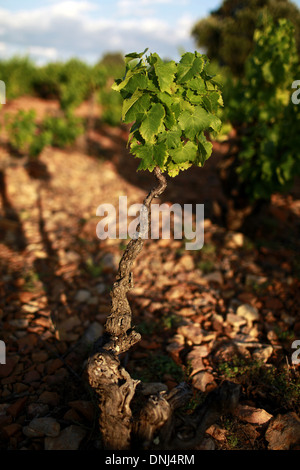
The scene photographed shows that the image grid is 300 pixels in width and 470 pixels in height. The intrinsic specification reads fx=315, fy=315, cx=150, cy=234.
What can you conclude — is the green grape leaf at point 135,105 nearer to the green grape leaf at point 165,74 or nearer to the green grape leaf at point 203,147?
the green grape leaf at point 165,74

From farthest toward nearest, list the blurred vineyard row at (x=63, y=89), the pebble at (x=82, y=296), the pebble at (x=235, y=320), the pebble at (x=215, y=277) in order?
the blurred vineyard row at (x=63, y=89) < the pebble at (x=215, y=277) < the pebble at (x=82, y=296) < the pebble at (x=235, y=320)

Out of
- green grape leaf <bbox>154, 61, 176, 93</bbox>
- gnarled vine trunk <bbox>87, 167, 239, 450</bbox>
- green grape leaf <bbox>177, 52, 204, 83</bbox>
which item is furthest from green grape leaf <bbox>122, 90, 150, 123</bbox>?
gnarled vine trunk <bbox>87, 167, 239, 450</bbox>

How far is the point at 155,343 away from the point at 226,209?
307 centimetres

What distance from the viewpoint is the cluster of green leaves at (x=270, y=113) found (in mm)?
4348

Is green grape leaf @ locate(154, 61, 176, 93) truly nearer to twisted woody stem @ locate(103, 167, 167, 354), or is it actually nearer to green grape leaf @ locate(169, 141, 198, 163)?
green grape leaf @ locate(169, 141, 198, 163)

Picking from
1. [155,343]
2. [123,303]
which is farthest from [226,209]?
[123,303]

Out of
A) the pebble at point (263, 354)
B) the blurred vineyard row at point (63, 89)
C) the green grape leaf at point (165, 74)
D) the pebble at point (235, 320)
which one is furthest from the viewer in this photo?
the blurred vineyard row at point (63, 89)

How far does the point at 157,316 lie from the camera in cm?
370

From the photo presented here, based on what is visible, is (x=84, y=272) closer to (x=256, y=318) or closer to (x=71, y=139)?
(x=256, y=318)

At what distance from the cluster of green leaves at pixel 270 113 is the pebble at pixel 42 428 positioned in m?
3.82

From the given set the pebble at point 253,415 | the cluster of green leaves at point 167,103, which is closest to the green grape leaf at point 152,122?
the cluster of green leaves at point 167,103

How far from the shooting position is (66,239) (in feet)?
17.7

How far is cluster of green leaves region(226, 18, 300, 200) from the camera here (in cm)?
435

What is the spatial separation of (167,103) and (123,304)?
1.44 m
